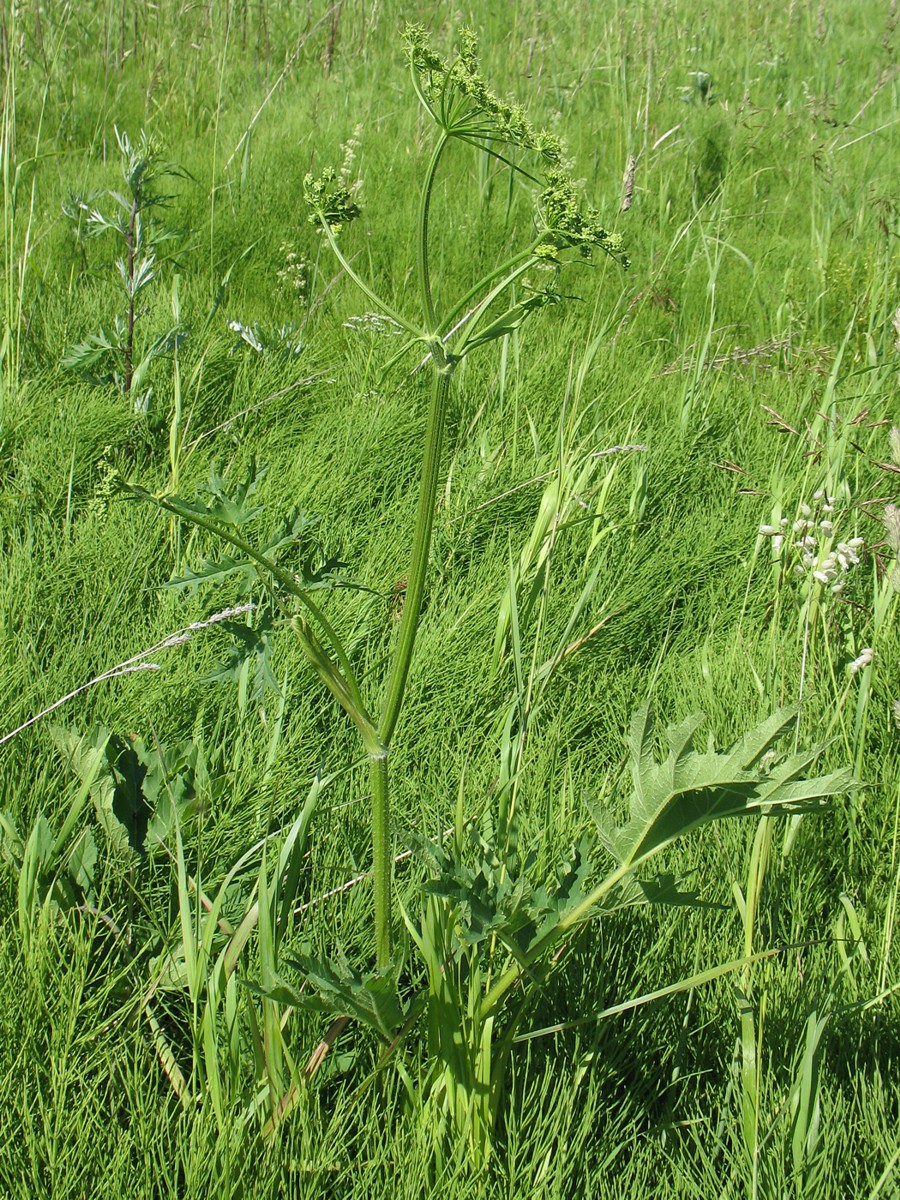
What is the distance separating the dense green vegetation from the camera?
3.41 ft

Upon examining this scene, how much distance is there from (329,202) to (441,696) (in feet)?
2.83

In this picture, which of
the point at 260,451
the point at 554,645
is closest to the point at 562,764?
the point at 554,645

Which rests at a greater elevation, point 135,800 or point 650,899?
point 650,899

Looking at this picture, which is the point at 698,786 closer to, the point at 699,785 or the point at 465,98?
the point at 699,785

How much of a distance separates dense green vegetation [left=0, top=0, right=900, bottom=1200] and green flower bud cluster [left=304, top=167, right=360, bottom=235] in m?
0.05

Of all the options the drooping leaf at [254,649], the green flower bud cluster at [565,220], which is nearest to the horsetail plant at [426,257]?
the green flower bud cluster at [565,220]

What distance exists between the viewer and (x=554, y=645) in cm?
185

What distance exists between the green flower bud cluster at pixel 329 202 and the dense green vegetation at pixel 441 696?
5 cm

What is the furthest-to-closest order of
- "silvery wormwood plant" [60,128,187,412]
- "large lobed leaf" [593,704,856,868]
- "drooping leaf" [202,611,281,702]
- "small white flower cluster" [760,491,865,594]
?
1. "silvery wormwood plant" [60,128,187,412]
2. "small white flower cluster" [760,491,865,594]
3. "drooping leaf" [202,611,281,702]
4. "large lobed leaf" [593,704,856,868]

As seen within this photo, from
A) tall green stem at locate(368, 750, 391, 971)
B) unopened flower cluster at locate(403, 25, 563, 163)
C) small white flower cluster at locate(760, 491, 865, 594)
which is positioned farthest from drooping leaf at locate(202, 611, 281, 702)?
small white flower cluster at locate(760, 491, 865, 594)

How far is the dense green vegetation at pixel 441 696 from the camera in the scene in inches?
40.9

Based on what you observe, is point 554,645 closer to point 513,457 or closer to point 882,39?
point 513,457

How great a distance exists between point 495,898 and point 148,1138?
43 cm

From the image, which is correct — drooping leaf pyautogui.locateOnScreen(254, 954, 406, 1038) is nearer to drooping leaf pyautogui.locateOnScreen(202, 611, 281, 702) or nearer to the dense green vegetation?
the dense green vegetation
